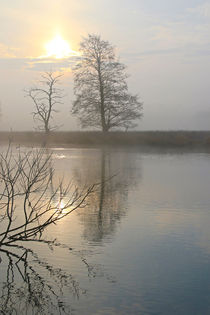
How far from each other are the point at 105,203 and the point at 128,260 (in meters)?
4.81

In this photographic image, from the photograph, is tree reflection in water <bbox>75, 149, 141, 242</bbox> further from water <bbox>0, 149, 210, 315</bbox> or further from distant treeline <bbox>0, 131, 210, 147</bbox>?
distant treeline <bbox>0, 131, 210, 147</bbox>

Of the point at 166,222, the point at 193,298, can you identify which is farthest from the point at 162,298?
the point at 166,222

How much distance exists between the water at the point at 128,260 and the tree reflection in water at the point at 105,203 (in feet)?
0.07

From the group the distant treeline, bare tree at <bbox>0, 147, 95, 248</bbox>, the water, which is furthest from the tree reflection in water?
the distant treeline

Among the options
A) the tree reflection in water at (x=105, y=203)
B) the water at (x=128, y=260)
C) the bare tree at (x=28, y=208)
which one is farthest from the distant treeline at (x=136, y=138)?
the water at (x=128, y=260)

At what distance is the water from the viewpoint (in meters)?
5.55

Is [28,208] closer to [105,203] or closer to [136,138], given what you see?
[105,203]

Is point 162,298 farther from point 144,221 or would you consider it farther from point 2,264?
point 144,221

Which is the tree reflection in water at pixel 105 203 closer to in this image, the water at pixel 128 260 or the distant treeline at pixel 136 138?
the water at pixel 128 260

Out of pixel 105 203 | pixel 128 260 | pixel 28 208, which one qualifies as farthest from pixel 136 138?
pixel 128 260

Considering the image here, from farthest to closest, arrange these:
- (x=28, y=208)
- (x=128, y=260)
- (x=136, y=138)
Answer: (x=136, y=138) < (x=28, y=208) < (x=128, y=260)

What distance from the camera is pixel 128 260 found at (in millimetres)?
6977

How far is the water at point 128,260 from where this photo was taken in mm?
5547

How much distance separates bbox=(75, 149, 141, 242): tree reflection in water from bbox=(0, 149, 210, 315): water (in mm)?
21
